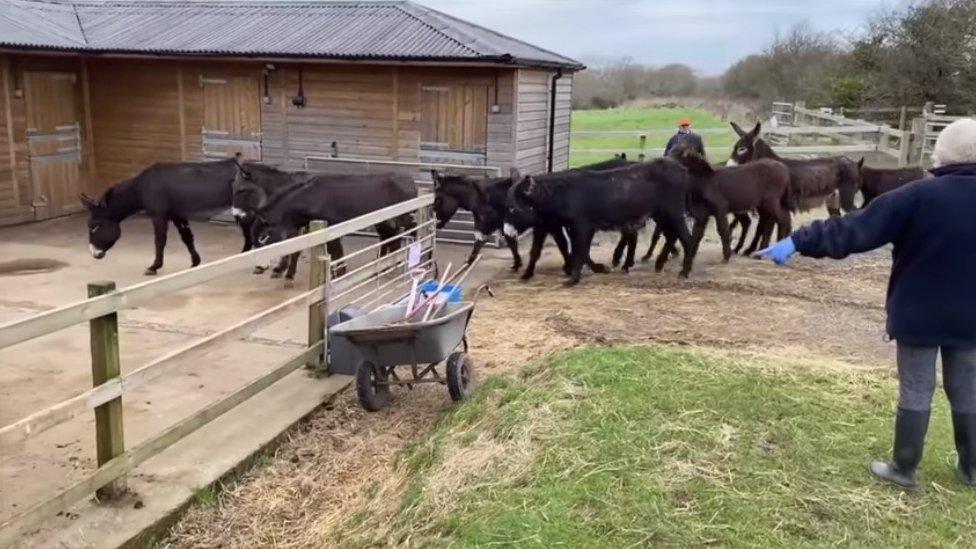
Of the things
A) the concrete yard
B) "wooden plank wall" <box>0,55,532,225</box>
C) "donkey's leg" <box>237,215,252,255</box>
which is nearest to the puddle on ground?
the concrete yard

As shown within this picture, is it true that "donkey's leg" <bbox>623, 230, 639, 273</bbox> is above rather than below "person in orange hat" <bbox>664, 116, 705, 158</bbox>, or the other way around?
below

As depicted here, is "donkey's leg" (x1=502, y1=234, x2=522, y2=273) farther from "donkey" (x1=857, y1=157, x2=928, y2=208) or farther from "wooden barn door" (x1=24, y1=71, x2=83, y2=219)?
"wooden barn door" (x1=24, y1=71, x2=83, y2=219)

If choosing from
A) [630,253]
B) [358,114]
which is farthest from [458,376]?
[358,114]

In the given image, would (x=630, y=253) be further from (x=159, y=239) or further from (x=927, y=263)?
(x=927, y=263)

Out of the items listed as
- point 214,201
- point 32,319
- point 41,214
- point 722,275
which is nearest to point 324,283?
point 32,319

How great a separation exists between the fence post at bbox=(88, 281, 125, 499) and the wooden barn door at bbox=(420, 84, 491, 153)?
7.51 metres

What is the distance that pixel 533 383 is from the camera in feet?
16.5

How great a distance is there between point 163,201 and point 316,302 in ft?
13.7

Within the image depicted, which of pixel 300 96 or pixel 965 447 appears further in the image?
pixel 300 96

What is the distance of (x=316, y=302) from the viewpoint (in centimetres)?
552

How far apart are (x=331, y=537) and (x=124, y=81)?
10.6 meters

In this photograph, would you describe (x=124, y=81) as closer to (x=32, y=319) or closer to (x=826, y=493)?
(x=32, y=319)

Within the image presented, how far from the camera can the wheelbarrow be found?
4777mm

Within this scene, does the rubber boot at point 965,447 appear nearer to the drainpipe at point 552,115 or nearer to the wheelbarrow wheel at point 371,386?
the wheelbarrow wheel at point 371,386
